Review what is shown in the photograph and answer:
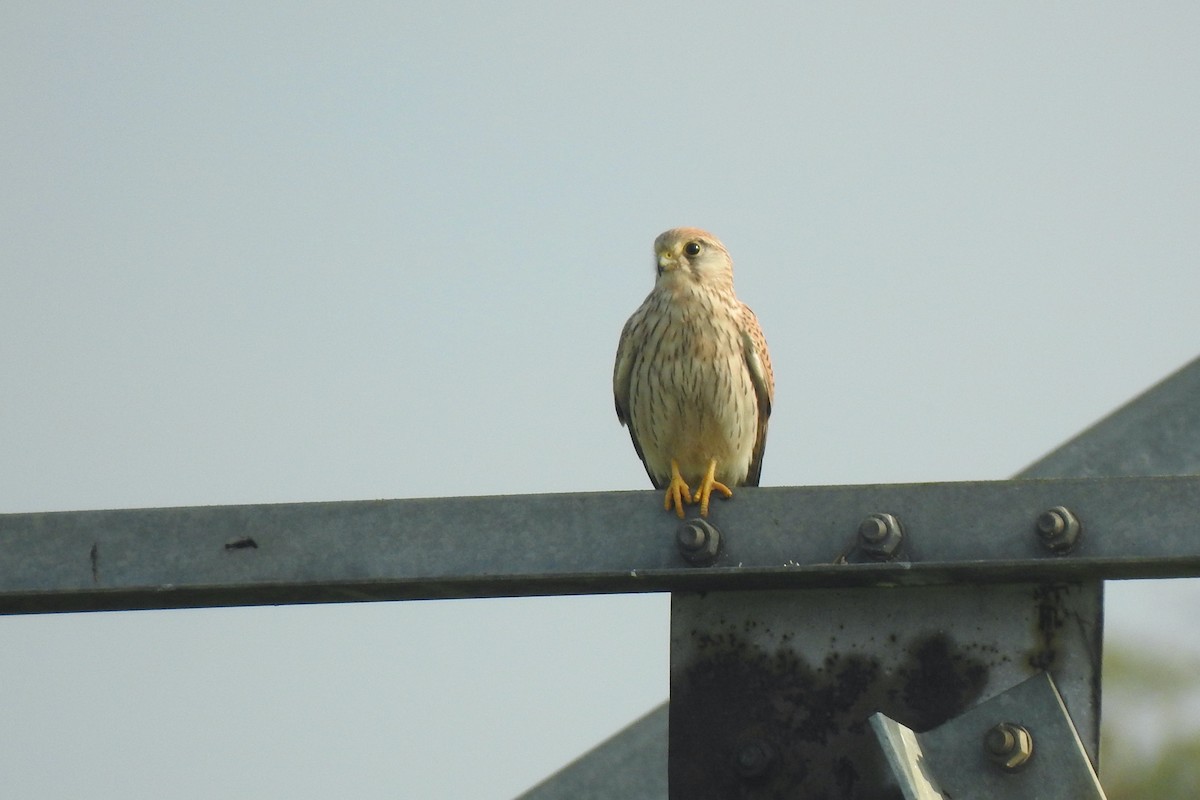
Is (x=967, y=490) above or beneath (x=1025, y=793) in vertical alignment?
above

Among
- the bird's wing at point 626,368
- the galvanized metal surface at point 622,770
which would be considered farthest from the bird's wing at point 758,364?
the galvanized metal surface at point 622,770

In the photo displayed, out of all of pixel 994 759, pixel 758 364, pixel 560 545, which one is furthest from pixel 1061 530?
pixel 758 364

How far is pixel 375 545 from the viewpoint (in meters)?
2.48

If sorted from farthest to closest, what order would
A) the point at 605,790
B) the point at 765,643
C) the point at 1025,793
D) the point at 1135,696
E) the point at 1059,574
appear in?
the point at 1135,696, the point at 605,790, the point at 765,643, the point at 1059,574, the point at 1025,793

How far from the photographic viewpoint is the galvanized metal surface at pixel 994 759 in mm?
2025

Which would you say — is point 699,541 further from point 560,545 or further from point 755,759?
point 755,759

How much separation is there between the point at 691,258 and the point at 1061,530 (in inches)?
143

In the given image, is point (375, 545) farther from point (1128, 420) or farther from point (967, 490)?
point (1128, 420)

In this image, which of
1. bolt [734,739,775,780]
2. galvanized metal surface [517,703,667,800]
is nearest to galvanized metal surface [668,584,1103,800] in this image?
bolt [734,739,775,780]

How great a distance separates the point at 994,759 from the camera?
2.06 meters

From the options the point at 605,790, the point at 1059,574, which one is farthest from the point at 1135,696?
the point at 1059,574

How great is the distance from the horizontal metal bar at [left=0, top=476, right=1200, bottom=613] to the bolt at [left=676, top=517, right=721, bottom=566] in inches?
0.7

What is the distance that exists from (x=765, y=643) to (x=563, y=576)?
1.05 ft

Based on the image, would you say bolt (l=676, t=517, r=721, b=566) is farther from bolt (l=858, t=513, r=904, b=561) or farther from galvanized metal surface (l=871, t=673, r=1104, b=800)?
galvanized metal surface (l=871, t=673, r=1104, b=800)
